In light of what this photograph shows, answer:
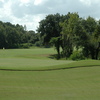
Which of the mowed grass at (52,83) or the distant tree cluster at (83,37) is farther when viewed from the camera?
the distant tree cluster at (83,37)

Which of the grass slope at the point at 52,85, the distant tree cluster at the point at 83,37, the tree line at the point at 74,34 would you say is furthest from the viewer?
the tree line at the point at 74,34

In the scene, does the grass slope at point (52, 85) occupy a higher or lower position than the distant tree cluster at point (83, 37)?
lower

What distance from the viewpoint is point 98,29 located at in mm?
32750

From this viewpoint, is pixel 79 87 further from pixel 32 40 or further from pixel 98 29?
pixel 32 40

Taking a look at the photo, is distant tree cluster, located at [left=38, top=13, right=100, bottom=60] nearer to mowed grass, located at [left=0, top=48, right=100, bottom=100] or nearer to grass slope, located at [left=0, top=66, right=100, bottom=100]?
mowed grass, located at [left=0, top=48, right=100, bottom=100]

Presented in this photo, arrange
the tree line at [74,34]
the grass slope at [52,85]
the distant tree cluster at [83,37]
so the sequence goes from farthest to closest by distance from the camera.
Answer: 1. the tree line at [74,34]
2. the distant tree cluster at [83,37]
3. the grass slope at [52,85]

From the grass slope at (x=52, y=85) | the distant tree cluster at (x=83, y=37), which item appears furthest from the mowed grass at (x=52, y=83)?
the distant tree cluster at (x=83, y=37)

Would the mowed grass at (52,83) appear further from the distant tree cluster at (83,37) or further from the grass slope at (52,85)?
the distant tree cluster at (83,37)

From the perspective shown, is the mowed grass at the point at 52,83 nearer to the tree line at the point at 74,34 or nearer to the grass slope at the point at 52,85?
the grass slope at the point at 52,85

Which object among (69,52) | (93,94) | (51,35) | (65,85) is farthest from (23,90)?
(51,35)

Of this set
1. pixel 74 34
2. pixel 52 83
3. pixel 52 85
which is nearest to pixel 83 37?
pixel 74 34

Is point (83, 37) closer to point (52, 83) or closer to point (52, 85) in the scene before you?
point (52, 83)

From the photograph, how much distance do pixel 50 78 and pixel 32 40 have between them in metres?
113

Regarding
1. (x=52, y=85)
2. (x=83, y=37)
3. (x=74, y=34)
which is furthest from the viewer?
(x=74, y=34)
